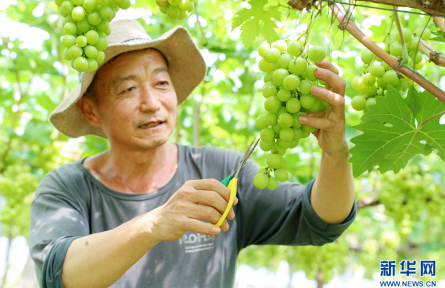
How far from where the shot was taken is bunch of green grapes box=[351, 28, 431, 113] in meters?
1.00

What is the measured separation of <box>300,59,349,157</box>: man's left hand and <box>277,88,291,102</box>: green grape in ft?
0.21

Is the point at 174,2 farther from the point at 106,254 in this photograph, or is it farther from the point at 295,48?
the point at 106,254

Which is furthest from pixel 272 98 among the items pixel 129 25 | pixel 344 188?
pixel 129 25

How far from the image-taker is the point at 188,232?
1.97 metres

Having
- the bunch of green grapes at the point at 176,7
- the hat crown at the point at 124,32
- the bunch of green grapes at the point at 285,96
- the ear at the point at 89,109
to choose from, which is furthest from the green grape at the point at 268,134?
the ear at the point at 89,109

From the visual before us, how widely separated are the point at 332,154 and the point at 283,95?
0.48m

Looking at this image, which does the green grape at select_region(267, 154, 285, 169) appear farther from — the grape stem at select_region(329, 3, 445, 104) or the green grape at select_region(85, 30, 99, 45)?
the green grape at select_region(85, 30, 99, 45)

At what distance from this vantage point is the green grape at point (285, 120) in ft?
3.22

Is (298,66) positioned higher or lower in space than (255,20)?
lower

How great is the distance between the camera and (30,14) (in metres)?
2.87

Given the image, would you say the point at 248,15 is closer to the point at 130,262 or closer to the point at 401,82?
the point at 401,82

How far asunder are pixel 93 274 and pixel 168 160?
1051 mm

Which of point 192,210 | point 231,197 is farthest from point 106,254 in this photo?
point 231,197

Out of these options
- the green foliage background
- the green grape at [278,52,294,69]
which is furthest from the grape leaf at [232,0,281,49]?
the green foliage background
